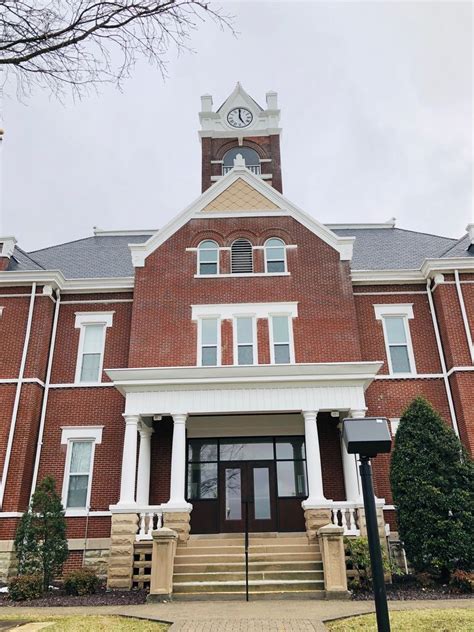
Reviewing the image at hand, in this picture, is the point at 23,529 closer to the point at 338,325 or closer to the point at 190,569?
the point at 190,569

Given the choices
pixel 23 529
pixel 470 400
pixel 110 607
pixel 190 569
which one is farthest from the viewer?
pixel 470 400

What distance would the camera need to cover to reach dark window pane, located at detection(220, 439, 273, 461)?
16828 mm

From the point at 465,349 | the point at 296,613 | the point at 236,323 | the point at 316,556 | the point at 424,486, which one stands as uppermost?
the point at 236,323

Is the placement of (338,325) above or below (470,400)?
above

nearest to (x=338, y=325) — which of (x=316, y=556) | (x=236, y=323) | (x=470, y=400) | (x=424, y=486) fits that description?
(x=236, y=323)

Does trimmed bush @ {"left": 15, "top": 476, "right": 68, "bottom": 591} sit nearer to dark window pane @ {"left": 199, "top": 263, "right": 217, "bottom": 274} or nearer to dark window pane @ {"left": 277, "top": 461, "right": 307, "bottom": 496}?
dark window pane @ {"left": 277, "top": 461, "right": 307, "bottom": 496}

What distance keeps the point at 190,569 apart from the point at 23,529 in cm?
454

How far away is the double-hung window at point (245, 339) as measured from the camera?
55.2 ft

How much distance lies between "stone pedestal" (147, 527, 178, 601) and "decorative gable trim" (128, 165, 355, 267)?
30.2ft

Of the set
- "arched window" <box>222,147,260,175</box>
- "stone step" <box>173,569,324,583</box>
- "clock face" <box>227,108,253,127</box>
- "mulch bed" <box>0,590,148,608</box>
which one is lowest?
"mulch bed" <box>0,590,148,608</box>

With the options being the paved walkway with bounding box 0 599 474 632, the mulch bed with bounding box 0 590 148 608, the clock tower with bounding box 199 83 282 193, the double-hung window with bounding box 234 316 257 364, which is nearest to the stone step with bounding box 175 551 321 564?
the mulch bed with bounding box 0 590 148 608

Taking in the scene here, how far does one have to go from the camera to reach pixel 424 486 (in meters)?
12.8

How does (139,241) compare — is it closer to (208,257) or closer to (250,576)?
(208,257)

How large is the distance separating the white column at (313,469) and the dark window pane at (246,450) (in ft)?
9.38
